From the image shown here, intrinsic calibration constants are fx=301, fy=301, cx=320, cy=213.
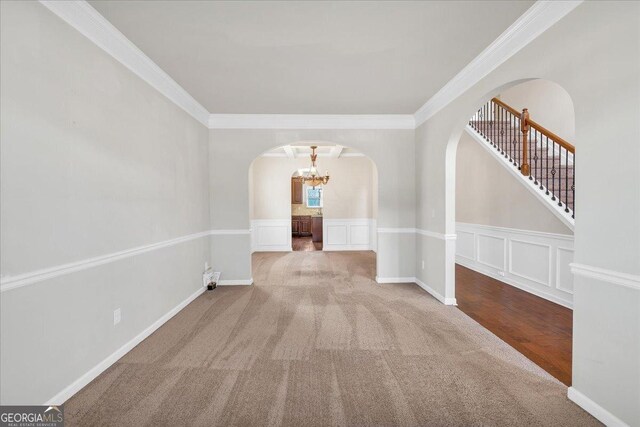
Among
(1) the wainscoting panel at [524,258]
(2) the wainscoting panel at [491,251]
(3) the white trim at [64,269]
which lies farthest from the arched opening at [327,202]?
(3) the white trim at [64,269]

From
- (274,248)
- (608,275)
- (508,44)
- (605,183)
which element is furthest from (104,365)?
(274,248)

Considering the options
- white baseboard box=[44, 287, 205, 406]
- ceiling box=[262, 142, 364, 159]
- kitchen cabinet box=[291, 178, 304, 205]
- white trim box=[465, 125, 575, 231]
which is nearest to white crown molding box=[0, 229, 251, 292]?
white baseboard box=[44, 287, 205, 406]

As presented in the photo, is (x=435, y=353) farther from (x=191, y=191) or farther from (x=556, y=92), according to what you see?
(x=556, y=92)

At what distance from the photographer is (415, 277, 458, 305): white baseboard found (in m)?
4.01

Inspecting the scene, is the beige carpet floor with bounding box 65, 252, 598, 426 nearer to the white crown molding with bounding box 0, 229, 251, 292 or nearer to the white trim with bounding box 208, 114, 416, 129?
the white crown molding with bounding box 0, 229, 251, 292

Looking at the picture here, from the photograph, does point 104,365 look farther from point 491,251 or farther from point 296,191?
point 296,191

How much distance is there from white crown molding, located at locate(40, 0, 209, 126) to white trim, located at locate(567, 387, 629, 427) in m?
4.31

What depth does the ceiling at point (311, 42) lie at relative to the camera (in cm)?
228

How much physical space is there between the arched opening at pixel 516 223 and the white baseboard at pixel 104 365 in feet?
11.7

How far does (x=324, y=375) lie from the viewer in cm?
238

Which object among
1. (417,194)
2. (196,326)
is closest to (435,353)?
(196,326)

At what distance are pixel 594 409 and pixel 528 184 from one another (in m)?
3.20

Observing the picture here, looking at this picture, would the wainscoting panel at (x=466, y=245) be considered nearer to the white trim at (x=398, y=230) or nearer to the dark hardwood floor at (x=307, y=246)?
the white trim at (x=398, y=230)

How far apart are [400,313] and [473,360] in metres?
1.17
